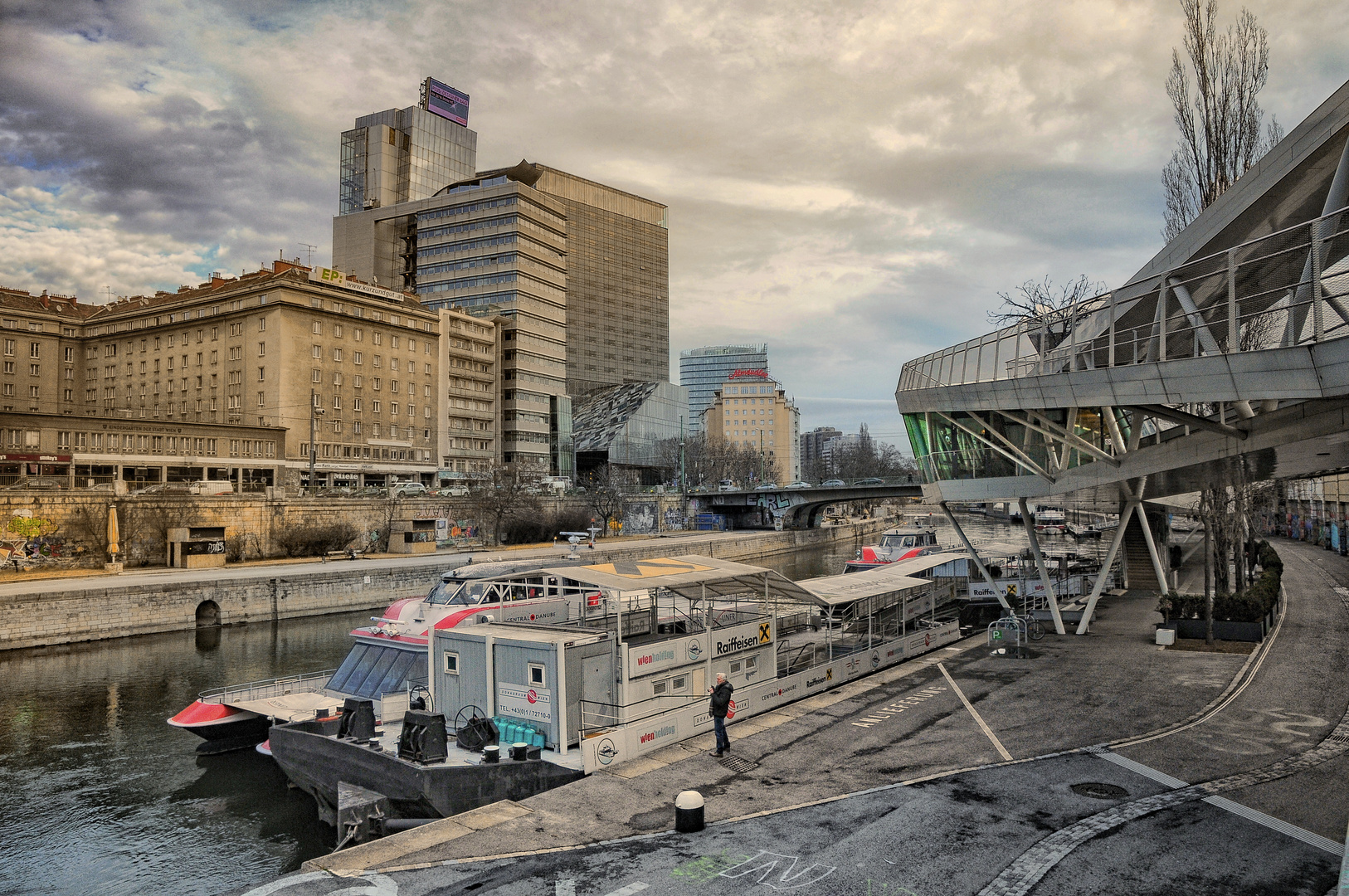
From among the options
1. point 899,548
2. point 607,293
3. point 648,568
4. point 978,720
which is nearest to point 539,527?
point 899,548

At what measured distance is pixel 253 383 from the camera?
8238 cm

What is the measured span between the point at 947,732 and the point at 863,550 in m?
41.5

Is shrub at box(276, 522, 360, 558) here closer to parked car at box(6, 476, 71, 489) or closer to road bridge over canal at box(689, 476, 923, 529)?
parked car at box(6, 476, 71, 489)

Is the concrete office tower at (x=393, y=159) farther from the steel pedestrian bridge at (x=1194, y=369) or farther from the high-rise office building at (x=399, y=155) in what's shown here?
the steel pedestrian bridge at (x=1194, y=369)

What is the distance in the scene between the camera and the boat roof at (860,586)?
25.9 metres

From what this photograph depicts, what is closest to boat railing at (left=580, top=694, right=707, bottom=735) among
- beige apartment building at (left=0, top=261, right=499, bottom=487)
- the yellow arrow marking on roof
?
the yellow arrow marking on roof

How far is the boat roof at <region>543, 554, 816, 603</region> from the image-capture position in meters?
19.1

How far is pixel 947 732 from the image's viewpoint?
1827 centimetres

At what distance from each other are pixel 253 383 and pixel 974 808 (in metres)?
83.9

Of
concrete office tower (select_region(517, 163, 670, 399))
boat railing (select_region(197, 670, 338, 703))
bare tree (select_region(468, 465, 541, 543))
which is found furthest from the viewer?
concrete office tower (select_region(517, 163, 670, 399))

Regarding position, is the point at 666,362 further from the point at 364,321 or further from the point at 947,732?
the point at 947,732

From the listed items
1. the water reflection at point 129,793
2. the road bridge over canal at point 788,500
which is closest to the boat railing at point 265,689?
the water reflection at point 129,793

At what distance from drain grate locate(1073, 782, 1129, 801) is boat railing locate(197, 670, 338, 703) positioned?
22.0 m

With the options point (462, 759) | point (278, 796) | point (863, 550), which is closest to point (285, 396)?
point (863, 550)
